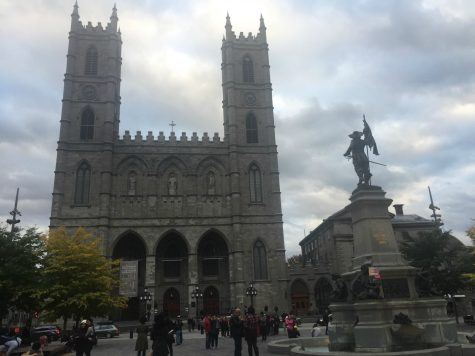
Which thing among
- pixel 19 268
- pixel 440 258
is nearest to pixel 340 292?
pixel 19 268

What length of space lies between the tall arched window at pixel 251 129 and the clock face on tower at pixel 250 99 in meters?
1.43

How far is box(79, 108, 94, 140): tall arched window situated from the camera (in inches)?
1781

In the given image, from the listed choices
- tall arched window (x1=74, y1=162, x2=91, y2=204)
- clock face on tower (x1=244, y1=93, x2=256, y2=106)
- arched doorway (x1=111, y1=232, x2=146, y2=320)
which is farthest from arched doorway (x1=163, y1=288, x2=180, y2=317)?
clock face on tower (x1=244, y1=93, x2=256, y2=106)

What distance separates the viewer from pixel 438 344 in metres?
10.3

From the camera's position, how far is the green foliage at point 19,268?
19.7 metres

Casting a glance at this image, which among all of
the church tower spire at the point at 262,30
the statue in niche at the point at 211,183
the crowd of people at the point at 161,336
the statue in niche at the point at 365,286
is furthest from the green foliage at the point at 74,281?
the church tower spire at the point at 262,30

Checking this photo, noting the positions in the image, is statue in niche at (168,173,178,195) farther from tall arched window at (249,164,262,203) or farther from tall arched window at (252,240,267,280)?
tall arched window at (252,240,267,280)

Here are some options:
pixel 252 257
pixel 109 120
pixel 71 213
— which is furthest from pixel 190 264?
pixel 109 120

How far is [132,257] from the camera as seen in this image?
143 ft

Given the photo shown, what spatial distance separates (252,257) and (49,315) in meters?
21.7

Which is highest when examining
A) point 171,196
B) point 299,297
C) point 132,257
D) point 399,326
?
point 171,196

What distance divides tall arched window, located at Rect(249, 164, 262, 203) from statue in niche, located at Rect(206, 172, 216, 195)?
3868 mm

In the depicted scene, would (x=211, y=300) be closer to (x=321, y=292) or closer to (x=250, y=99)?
(x=321, y=292)

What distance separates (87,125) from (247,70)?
1967cm
